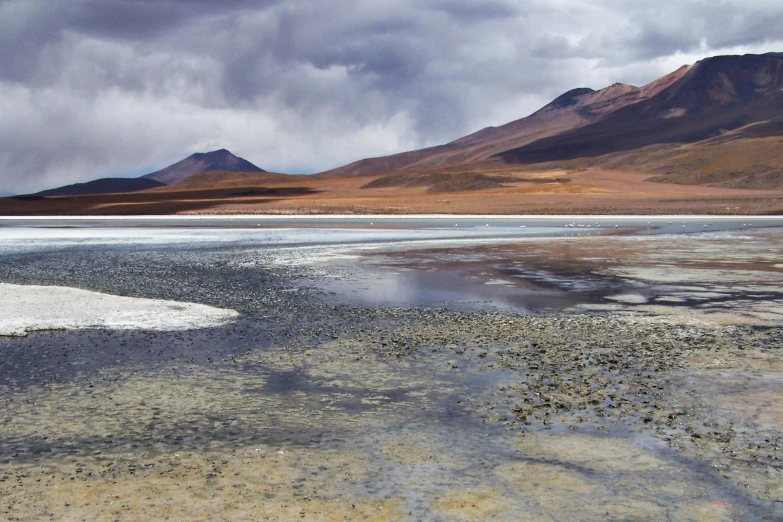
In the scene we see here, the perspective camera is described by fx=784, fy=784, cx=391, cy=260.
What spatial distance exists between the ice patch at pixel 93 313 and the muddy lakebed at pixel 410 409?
353 millimetres

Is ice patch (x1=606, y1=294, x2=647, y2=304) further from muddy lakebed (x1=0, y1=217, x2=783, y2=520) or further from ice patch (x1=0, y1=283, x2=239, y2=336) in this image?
ice patch (x1=0, y1=283, x2=239, y2=336)

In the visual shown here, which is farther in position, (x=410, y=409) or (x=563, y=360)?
(x=563, y=360)

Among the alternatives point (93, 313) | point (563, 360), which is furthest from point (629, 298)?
point (93, 313)

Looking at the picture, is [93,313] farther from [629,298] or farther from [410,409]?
[629,298]

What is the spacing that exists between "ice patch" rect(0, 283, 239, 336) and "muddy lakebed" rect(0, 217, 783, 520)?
13.9 inches

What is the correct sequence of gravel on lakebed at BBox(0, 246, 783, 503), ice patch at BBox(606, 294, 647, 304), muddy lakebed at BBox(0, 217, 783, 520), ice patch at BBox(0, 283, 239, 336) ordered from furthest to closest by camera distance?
ice patch at BBox(606, 294, 647, 304) < ice patch at BBox(0, 283, 239, 336) < gravel on lakebed at BBox(0, 246, 783, 503) < muddy lakebed at BBox(0, 217, 783, 520)

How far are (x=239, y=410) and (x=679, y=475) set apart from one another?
3.57 meters

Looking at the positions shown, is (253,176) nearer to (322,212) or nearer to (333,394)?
(322,212)

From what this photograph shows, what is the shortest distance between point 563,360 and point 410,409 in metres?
2.55

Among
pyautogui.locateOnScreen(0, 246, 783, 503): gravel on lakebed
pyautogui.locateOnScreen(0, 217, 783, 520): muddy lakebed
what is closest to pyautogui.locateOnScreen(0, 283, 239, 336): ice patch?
pyautogui.locateOnScreen(0, 217, 783, 520): muddy lakebed

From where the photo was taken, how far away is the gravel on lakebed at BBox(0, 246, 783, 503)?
20.2 feet

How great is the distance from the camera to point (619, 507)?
4707 mm

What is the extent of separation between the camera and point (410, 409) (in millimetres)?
6781

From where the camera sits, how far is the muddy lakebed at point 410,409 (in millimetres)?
4855
